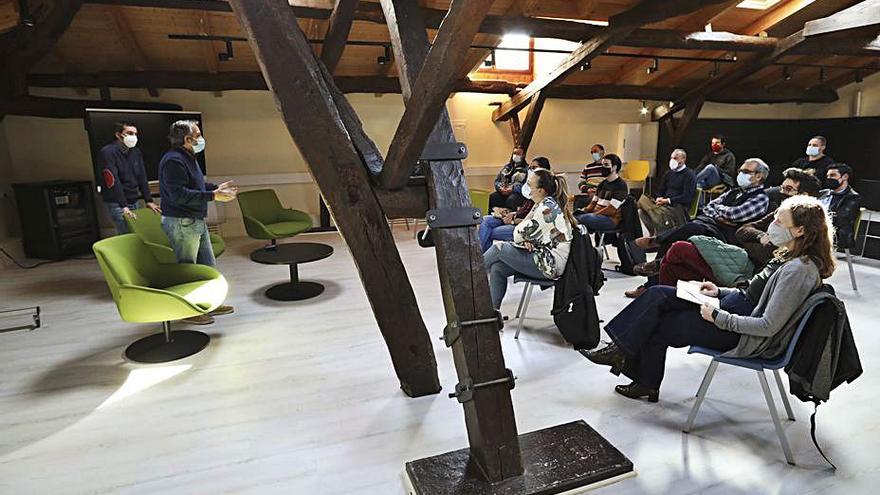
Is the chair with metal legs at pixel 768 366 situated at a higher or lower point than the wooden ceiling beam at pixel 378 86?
lower

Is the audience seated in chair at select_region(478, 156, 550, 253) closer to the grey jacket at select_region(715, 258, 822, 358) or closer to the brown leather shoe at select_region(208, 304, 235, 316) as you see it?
the brown leather shoe at select_region(208, 304, 235, 316)

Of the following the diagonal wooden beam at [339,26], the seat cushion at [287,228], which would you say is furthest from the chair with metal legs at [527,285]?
the seat cushion at [287,228]

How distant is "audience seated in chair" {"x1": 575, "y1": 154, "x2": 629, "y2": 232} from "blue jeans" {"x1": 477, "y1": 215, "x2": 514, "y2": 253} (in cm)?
66

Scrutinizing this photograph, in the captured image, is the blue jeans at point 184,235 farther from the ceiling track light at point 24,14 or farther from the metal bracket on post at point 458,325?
the metal bracket on post at point 458,325

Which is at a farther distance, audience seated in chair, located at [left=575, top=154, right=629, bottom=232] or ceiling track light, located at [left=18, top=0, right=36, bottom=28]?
audience seated in chair, located at [left=575, top=154, right=629, bottom=232]

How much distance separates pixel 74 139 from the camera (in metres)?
6.33

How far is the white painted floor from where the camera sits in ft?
6.59

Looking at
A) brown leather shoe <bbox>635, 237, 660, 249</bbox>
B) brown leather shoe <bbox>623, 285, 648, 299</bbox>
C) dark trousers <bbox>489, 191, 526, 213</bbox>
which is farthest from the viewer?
dark trousers <bbox>489, 191, 526, 213</bbox>


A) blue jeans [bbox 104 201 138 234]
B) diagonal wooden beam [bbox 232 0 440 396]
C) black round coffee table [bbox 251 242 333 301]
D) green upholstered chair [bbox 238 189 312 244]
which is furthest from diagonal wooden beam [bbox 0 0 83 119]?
diagonal wooden beam [bbox 232 0 440 396]

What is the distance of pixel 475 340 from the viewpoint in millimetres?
1870

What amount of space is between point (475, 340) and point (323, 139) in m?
1.04

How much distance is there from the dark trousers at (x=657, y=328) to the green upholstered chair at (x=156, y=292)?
92.0 inches

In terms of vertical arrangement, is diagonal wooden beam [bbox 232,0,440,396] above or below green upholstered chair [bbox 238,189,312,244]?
above

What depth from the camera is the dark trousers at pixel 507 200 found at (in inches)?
210
